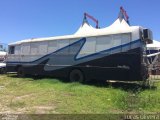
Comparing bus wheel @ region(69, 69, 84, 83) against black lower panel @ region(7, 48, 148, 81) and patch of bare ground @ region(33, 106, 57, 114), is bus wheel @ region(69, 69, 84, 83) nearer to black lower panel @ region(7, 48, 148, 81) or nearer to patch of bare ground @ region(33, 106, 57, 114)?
black lower panel @ region(7, 48, 148, 81)

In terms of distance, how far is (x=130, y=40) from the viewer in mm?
15266

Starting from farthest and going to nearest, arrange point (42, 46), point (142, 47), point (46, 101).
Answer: point (42, 46)
point (142, 47)
point (46, 101)

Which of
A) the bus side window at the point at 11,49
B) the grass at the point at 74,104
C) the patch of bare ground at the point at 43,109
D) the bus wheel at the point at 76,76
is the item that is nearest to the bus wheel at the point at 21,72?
the bus side window at the point at 11,49

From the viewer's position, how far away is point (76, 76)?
18.0m

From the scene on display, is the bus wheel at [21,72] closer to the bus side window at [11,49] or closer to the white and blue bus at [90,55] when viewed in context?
the white and blue bus at [90,55]

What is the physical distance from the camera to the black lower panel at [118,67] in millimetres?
15039

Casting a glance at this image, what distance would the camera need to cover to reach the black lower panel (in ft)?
49.3

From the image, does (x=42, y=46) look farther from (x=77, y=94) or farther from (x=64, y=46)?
(x=77, y=94)

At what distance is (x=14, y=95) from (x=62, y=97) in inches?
88.6

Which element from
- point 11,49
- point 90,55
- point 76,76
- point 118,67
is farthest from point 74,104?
point 11,49

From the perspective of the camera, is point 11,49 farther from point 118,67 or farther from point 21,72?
point 118,67

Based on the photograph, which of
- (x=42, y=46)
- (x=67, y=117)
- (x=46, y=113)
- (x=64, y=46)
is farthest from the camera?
(x=42, y=46)

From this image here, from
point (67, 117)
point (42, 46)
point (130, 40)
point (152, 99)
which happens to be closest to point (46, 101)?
point (67, 117)

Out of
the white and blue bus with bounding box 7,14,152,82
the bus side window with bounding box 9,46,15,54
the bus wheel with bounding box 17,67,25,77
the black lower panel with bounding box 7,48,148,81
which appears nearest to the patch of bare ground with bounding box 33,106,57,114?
the black lower panel with bounding box 7,48,148,81
